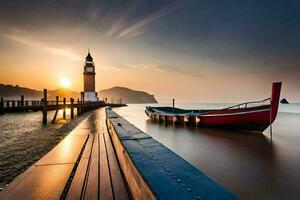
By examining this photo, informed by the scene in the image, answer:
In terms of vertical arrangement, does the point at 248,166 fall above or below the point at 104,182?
below

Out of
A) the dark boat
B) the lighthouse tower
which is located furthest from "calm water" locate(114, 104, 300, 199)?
the lighthouse tower

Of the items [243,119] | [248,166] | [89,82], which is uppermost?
[89,82]

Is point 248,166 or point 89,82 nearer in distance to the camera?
point 248,166

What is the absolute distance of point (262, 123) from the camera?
15117 millimetres

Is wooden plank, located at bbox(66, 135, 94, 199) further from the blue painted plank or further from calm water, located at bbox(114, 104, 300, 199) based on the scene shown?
calm water, located at bbox(114, 104, 300, 199)

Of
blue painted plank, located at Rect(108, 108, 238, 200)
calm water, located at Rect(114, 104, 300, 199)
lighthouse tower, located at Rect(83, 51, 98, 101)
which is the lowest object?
calm water, located at Rect(114, 104, 300, 199)

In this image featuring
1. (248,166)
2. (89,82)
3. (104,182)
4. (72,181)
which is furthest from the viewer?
(89,82)

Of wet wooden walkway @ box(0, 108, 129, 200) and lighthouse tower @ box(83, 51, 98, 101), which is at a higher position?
lighthouse tower @ box(83, 51, 98, 101)

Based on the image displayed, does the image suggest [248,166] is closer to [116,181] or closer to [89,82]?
[116,181]

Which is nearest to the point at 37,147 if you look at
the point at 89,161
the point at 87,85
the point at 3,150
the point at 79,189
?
the point at 3,150

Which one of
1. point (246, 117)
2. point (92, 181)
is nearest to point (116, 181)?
point (92, 181)

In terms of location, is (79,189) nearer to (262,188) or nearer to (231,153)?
(262,188)

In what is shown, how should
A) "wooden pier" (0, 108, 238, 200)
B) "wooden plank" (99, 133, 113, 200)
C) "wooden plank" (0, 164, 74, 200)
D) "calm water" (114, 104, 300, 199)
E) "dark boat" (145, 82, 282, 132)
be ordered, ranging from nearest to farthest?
"wooden pier" (0, 108, 238, 200) → "wooden plank" (99, 133, 113, 200) → "wooden plank" (0, 164, 74, 200) → "calm water" (114, 104, 300, 199) → "dark boat" (145, 82, 282, 132)

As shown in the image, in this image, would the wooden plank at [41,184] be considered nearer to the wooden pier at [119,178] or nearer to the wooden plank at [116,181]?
the wooden pier at [119,178]
